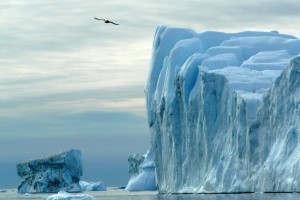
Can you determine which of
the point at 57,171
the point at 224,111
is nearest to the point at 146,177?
the point at 57,171

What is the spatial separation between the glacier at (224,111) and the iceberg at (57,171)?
650 inches

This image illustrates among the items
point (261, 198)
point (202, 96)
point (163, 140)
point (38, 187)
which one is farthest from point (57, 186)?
point (261, 198)

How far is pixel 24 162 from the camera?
8219 centimetres

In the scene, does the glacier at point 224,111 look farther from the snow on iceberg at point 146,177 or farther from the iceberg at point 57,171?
the iceberg at point 57,171

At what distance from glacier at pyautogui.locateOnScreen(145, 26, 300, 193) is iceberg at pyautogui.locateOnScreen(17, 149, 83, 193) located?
1650 centimetres

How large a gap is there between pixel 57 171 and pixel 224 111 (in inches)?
1150

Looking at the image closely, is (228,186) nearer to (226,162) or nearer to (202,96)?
(226,162)

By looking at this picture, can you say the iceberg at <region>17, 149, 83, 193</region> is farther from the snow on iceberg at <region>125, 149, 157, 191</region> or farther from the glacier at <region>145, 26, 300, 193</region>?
the glacier at <region>145, 26, 300, 193</region>

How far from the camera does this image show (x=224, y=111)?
52.2 m

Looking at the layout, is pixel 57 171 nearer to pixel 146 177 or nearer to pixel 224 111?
pixel 146 177

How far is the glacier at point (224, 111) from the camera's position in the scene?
151 feet

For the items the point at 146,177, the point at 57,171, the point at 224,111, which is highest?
the point at 224,111

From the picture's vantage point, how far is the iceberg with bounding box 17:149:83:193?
76938 millimetres

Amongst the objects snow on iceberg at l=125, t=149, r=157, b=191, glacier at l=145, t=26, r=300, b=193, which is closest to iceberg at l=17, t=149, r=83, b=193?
snow on iceberg at l=125, t=149, r=157, b=191
